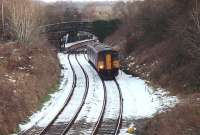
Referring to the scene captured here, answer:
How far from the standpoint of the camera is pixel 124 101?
96.2 ft

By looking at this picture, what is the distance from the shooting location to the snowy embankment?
2516 centimetres

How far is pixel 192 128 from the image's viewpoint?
18859mm

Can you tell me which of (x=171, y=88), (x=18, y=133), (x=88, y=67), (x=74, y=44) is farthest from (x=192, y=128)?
(x=74, y=44)

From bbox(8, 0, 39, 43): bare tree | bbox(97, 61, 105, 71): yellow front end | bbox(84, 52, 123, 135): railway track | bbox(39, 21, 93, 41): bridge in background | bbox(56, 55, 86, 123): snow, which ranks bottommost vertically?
bbox(56, 55, 86, 123): snow

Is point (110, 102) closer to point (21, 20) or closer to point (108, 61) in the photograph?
point (108, 61)

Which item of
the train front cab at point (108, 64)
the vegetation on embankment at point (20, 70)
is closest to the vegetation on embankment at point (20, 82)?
the vegetation on embankment at point (20, 70)

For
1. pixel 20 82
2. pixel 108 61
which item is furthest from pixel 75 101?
pixel 108 61

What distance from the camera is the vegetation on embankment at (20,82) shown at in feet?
79.1

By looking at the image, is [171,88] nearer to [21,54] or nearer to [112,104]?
[112,104]

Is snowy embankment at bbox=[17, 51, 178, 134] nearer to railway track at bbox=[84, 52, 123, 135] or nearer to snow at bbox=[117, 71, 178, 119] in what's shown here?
snow at bbox=[117, 71, 178, 119]

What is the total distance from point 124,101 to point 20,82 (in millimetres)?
6716

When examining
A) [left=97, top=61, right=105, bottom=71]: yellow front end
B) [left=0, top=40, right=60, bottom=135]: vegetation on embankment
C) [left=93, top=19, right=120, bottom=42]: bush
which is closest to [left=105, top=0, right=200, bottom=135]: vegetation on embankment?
[left=97, top=61, right=105, bottom=71]: yellow front end

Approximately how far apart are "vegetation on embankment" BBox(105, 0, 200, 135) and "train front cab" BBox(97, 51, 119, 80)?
2.34 meters

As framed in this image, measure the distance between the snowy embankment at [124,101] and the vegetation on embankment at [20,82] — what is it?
73 cm
